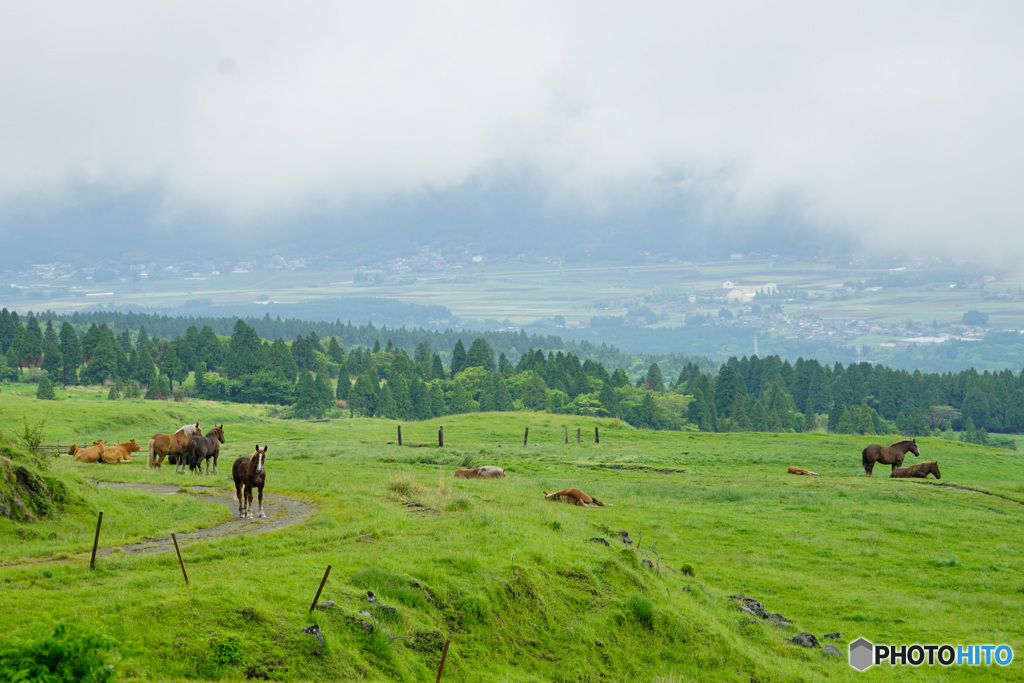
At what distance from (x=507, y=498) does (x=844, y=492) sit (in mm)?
18211

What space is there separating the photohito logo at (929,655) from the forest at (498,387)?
118 meters

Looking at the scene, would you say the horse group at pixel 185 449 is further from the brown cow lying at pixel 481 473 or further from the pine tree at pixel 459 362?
the pine tree at pixel 459 362

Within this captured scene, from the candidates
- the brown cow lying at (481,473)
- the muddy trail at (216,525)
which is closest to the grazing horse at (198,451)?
the muddy trail at (216,525)

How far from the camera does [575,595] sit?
15719 millimetres

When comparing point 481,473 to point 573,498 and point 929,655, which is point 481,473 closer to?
point 573,498

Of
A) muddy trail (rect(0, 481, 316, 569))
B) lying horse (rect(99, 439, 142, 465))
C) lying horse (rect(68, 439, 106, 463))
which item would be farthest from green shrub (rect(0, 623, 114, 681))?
lying horse (rect(68, 439, 106, 463))

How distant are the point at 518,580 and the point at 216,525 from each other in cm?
790

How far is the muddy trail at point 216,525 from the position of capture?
1526 cm

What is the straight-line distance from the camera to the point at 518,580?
15.2 meters

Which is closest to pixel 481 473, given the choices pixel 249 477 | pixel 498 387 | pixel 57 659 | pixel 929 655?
pixel 249 477

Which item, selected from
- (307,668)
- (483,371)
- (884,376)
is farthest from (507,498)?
(884,376)

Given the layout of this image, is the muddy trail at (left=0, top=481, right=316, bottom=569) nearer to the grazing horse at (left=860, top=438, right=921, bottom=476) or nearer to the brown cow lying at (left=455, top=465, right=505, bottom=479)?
the brown cow lying at (left=455, top=465, right=505, bottom=479)

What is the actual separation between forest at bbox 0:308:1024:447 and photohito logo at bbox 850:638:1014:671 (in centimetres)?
11812

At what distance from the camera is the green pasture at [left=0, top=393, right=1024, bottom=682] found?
11.3 meters
